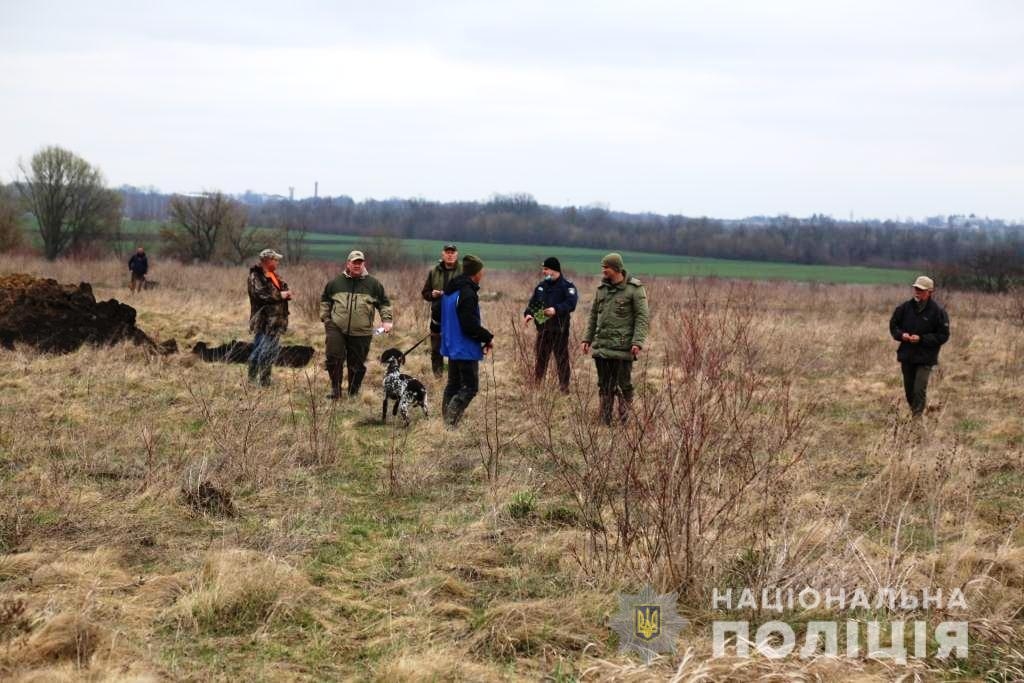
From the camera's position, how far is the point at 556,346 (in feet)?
33.3

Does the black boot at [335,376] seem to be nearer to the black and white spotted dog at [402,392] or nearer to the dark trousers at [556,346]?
the black and white spotted dog at [402,392]

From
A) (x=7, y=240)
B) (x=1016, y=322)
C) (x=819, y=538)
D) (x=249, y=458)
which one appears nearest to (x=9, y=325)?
Result: (x=249, y=458)

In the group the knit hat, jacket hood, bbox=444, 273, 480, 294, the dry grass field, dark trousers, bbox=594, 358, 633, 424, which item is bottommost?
the dry grass field

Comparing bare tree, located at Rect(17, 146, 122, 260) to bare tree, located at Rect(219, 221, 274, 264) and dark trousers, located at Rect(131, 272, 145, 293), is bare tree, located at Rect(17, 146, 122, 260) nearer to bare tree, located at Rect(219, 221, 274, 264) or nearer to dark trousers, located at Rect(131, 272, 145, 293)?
bare tree, located at Rect(219, 221, 274, 264)

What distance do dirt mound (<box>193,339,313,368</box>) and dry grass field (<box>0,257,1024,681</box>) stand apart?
3.28 meters

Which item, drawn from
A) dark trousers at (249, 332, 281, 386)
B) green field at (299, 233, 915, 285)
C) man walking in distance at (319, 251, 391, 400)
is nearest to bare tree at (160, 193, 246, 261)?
green field at (299, 233, 915, 285)

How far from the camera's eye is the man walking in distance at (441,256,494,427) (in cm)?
812

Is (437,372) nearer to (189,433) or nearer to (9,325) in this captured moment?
(189,433)

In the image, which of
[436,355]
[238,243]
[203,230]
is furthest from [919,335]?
[203,230]

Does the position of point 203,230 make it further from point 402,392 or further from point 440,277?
point 402,392

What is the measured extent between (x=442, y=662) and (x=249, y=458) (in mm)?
3161

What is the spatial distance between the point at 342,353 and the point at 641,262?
52459 mm

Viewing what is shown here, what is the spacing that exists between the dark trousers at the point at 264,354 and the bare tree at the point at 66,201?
40.6 metres

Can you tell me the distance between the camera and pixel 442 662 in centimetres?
378
